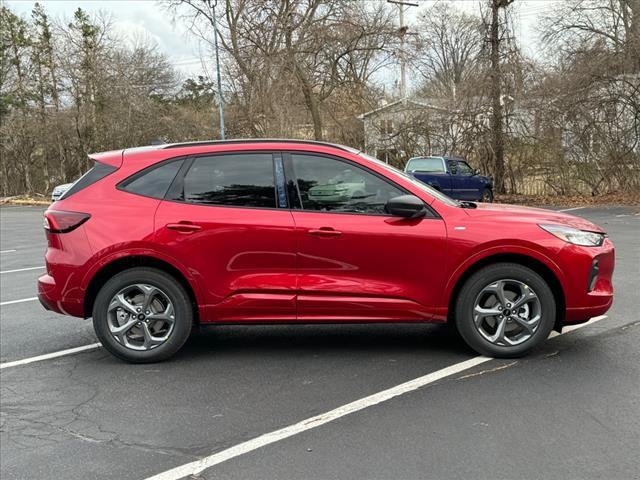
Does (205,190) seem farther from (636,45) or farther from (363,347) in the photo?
(636,45)

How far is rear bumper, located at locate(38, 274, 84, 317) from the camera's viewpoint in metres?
4.74

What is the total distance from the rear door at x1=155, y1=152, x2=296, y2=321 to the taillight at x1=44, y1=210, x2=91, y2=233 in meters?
0.62

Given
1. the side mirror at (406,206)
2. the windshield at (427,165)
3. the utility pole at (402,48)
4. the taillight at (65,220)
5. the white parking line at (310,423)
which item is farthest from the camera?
the utility pole at (402,48)

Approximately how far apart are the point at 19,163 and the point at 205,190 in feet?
116

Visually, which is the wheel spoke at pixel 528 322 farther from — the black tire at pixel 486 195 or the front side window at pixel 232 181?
the black tire at pixel 486 195

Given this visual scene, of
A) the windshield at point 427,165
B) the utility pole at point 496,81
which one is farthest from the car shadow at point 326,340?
the utility pole at point 496,81

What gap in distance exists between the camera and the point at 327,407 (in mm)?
3873

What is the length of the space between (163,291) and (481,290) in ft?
8.23

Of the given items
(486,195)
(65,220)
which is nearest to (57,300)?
(65,220)

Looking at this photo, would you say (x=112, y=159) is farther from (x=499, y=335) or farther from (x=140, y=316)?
(x=499, y=335)

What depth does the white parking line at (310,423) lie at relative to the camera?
315 cm

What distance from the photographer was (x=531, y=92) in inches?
822

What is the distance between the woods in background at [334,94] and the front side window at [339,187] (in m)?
17.6

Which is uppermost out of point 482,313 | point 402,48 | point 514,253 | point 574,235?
point 402,48
